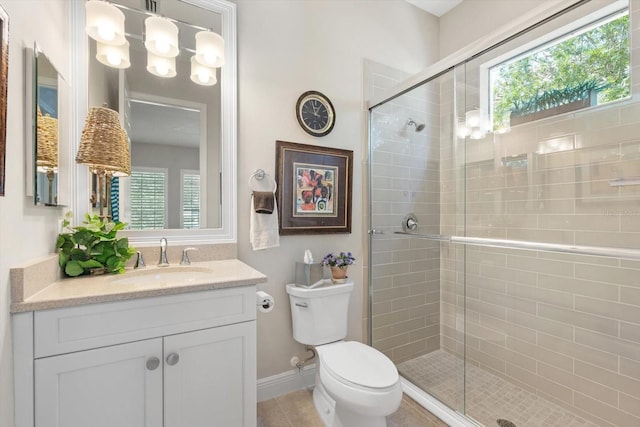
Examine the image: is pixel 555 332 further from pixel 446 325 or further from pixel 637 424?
pixel 446 325

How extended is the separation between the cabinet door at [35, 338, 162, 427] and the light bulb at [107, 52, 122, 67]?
1.34m

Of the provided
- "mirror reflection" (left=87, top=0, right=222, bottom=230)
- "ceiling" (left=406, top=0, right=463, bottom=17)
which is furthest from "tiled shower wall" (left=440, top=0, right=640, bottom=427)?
"mirror reflection" (left=87, top=0, right=222, bottom=230)

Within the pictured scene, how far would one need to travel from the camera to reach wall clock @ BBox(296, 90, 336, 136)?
191cm

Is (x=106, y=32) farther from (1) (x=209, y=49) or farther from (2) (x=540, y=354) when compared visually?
(2) (x=540, y=354)

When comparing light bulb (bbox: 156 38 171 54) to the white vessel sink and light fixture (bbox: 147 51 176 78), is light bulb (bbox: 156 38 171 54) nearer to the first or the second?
light fixture (bbox: 147 51 176 78)

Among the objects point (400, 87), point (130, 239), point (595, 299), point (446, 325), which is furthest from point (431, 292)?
point (130, 239)

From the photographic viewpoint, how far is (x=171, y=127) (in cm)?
159

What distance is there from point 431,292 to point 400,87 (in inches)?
61.7

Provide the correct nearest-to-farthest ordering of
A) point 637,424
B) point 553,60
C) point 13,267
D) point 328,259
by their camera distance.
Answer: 1. point 13,267
2. point 637,424
3. point 553,60
4. point 328,259

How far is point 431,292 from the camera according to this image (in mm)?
2273

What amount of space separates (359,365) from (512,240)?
3.68 ft

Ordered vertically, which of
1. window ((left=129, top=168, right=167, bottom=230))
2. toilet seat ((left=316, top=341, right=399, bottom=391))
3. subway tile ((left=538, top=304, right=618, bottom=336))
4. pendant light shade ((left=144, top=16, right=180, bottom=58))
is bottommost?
toilet seat ((left=316, top=341, right=399, bottom=391))

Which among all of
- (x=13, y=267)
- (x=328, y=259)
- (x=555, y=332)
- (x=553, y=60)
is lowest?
(x=555, y=332)

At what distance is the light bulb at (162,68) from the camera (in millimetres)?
1552
